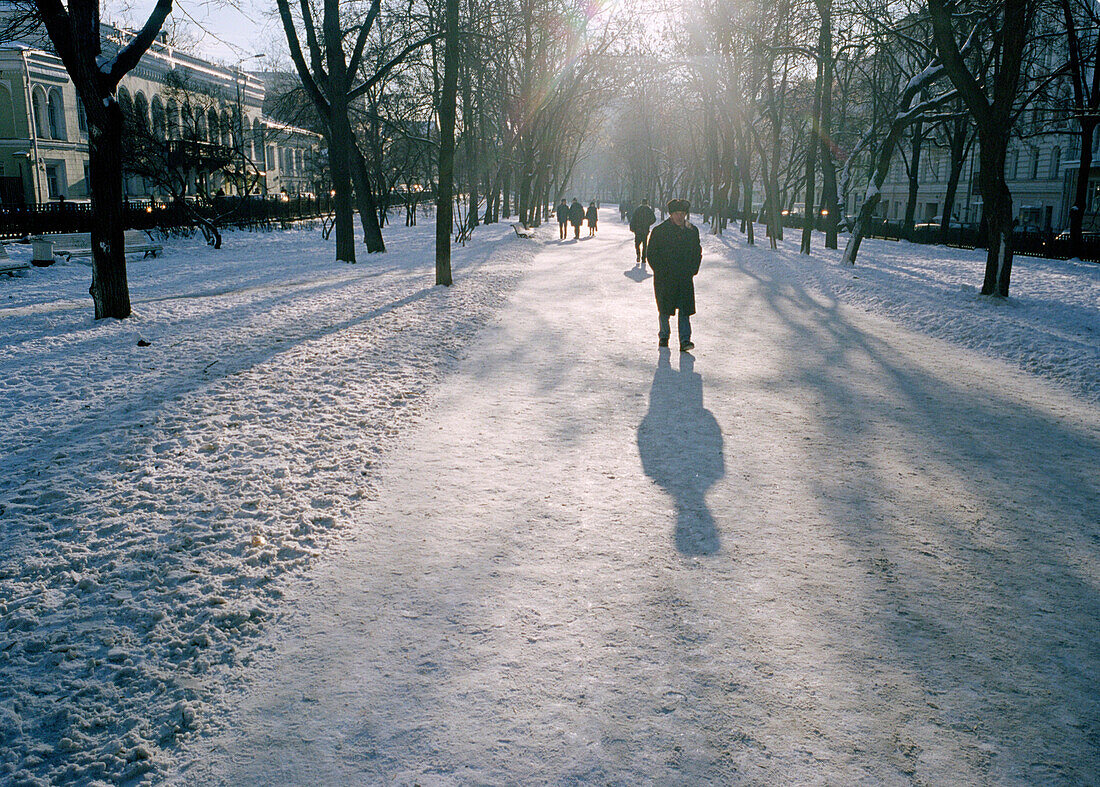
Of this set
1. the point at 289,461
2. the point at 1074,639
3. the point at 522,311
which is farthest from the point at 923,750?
the point at 522,311

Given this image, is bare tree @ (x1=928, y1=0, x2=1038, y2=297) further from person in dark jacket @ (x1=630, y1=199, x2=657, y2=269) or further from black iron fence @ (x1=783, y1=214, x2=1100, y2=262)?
person in dark jacket @ (x1=630, y1=199, x2=657, y2=269)

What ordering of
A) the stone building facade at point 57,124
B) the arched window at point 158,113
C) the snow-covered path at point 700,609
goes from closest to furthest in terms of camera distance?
the snow-covered path at point 700,609 → the stone building facade at point 57,124 → the arched window at point 158,113

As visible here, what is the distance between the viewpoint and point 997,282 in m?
12.8

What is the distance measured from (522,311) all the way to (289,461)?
7.46 meters

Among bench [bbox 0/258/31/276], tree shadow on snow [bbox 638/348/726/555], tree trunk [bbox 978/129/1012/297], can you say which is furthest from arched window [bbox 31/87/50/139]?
tree shadow on snow [bbox 638/348/726/555]

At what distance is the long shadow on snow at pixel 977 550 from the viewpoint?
2.73 metres

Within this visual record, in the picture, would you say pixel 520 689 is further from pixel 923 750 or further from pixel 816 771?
pixel 923 750

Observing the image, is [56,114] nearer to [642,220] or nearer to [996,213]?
[642,220]

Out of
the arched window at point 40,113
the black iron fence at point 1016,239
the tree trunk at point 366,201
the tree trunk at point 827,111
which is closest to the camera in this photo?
the tree trunk at point 827,111

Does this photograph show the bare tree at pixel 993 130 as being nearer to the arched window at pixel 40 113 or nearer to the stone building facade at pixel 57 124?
the stone building facade at pixel 57 124

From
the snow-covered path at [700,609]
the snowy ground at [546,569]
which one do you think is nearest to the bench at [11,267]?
the snowy ground at [546,569]

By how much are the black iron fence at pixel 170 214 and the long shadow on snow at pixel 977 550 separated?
15976 mm

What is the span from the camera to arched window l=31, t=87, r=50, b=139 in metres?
43.6

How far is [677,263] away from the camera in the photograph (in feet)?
28.9
